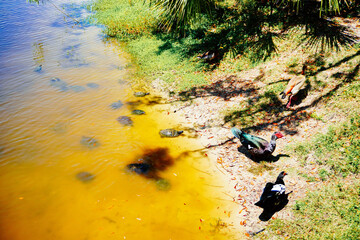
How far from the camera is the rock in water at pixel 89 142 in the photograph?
7.79 m

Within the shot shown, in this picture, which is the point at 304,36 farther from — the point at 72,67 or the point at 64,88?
the point at 72,67

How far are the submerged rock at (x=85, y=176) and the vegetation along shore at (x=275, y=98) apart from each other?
3737 mm

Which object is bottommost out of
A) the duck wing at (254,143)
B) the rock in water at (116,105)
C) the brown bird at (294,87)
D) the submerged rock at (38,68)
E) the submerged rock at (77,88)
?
the rock in water at (116,105)

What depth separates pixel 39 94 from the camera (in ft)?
35.6

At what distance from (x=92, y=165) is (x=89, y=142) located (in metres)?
1.20

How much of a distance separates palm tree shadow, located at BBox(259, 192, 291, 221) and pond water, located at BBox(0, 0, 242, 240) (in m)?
0.78

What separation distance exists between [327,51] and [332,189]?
18.9 ft

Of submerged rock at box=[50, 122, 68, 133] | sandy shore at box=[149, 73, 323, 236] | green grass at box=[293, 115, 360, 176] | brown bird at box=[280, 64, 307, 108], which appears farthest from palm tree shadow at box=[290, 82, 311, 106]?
submerged rock at box=[50, 122, 68, 133]

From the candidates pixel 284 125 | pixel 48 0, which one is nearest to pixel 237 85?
pixel 284 125

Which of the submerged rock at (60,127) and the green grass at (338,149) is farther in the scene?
the submerged rock at (60,127)

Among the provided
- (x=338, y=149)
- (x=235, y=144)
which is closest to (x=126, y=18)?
(x=235, y=144)

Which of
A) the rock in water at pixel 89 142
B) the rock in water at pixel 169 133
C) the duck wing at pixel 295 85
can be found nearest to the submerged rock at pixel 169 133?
the rock in water at pixel 169 133

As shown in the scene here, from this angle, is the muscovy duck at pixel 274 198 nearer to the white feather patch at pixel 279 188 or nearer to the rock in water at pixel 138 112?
the white feather patch at pixel 279 188

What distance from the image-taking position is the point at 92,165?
7.04 meters
